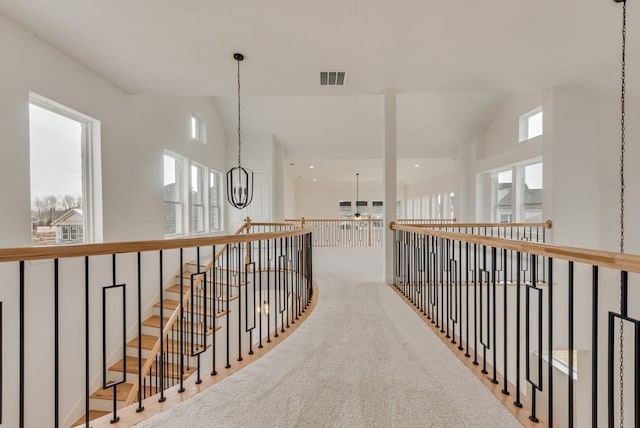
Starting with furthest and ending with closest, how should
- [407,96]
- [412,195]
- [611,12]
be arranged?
[412,195], [407,96], [611,12]

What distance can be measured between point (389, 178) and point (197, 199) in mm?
4727

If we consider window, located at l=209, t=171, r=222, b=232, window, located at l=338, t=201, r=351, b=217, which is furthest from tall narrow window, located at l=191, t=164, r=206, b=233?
window, located at l=338, t=201, r=351, b=217

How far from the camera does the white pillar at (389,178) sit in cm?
482

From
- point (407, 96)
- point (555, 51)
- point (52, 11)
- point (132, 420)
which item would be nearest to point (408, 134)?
point (407, 96)

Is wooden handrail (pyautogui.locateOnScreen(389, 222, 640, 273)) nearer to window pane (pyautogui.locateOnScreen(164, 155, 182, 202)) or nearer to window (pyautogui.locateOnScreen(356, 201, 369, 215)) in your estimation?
window pane (pyautogui.locateOnScreen(164, 155, 182, 202))

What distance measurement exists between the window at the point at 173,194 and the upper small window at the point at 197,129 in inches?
33.5

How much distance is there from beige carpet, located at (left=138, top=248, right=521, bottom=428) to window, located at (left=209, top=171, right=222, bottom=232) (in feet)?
18.3

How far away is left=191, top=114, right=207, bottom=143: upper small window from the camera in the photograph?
704cm

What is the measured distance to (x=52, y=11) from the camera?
9.08 ft

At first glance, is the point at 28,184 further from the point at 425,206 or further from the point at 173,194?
the point at 425,206

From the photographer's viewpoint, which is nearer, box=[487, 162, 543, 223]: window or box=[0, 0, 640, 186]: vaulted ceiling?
box=[0, 0, 640, 186]: vaulted ceiling

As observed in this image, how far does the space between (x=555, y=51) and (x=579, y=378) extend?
4589mm

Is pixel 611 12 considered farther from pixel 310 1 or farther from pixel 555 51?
pixel 310 1

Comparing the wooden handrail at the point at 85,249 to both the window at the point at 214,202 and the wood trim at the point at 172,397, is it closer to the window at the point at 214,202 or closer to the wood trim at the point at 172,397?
the wood trim at the point at 172,397
